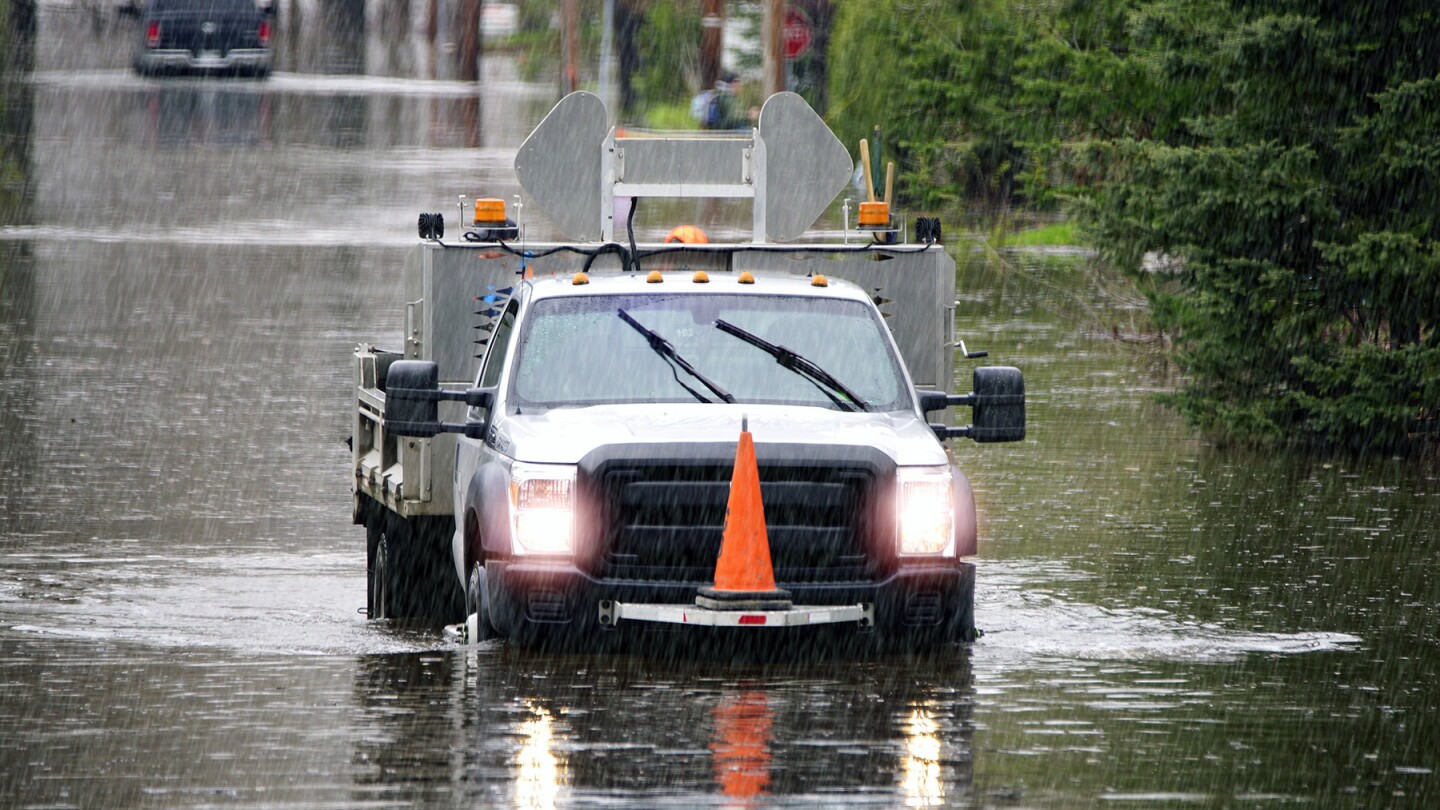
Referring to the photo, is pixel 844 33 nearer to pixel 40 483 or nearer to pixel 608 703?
pixel 40 483

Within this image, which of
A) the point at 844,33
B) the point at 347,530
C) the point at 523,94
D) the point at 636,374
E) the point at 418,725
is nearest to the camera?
the point at 418,725

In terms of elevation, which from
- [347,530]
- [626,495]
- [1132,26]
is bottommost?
[347,530]

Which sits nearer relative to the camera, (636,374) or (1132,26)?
(636,374)

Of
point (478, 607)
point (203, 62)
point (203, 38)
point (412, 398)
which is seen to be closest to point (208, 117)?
point (203, 38)

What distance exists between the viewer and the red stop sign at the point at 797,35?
2030 inches

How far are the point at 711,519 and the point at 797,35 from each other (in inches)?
1695

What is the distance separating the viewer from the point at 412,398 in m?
10.4

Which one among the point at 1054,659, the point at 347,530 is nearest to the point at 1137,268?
the point at 347,530

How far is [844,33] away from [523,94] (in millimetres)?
23783

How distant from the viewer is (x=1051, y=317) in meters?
27.7

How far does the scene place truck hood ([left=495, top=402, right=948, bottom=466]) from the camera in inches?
388

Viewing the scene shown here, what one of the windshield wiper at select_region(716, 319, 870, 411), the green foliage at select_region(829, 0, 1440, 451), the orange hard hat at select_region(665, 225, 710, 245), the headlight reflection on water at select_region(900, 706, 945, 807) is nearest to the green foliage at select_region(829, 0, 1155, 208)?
the green foliage at select_region(829, 0, 1440, 451)

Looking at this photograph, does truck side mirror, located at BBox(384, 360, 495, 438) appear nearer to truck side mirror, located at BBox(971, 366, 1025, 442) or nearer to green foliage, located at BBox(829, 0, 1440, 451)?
truck side mirror, located at BBox(971, 366, 1025, 442)

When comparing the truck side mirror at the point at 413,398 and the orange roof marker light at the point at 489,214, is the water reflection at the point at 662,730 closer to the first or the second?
the truck side mirror at the point at 413,398
